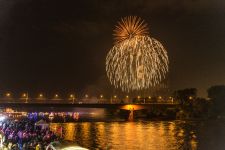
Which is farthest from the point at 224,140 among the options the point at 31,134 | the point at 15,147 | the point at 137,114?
the point at 137,114

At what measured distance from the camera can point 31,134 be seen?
40625 millimetres

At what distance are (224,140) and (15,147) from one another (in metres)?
39.6

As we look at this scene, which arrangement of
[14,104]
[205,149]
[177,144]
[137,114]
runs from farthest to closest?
1. [137,114]
2. [14,104]
3. [177,144]
4. [205,149]

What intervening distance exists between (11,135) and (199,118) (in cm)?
11666

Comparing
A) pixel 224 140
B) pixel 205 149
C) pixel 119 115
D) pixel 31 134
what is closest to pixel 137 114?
pixel 119 115

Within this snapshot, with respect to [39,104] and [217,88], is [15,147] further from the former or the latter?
[217,88]

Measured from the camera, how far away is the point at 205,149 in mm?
53312

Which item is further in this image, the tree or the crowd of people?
the tree

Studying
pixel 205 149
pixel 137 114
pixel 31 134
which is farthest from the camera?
pixel 137 114

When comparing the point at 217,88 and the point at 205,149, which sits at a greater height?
the point at 217,88

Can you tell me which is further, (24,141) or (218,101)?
(218,101)

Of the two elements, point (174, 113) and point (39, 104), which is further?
point (174, 113)

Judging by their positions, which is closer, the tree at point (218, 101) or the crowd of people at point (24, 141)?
the crowd of people at point (24, 141)

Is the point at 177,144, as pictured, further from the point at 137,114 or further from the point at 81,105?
the point at 137,114
